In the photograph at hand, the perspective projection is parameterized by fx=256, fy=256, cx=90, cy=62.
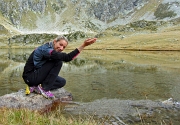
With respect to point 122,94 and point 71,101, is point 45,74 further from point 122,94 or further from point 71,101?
point 122,94

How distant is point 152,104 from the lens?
560 inches

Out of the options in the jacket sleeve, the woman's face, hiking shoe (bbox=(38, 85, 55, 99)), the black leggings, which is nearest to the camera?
the jacket sleeve

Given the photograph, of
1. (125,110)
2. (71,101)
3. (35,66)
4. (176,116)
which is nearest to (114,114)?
(125,110)

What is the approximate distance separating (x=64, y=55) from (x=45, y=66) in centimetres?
206

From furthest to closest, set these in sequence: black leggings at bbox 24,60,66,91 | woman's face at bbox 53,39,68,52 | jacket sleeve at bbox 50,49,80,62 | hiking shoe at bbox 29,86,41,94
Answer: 1. hiking shoe at bbox 29,86,41,94
2. black leggings at bbox 24,60,66,91
3. woman's face at bbox 53,39,68,52
4. jacket sleeve at bbox 50,49,80,62

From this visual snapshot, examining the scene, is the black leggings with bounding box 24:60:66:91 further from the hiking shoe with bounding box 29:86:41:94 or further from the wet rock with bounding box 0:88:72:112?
the wet rock with bounding box 0:88:72:112

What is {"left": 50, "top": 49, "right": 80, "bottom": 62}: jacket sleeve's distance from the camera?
1174cm

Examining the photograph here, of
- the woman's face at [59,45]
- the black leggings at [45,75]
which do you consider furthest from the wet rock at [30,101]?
the woman's face at [59,45]

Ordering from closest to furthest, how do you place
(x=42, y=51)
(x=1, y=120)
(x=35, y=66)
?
1. (x=1, y=120)
2. (x=42, y=51)
3. (x=35, y=66)

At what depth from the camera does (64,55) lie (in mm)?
12039

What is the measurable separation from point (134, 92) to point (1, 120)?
41.9 ft

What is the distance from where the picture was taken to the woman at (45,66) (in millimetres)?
12492

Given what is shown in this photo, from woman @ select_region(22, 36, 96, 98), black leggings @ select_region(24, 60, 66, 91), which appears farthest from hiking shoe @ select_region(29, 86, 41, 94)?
black leggings @ select_region(24, 60, 66, 91)

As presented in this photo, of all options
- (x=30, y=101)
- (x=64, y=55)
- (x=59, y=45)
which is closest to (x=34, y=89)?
(x=30, y=101)
